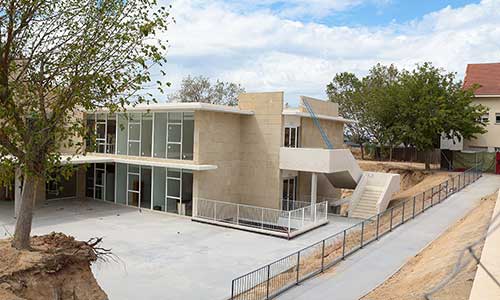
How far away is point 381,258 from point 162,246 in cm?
791

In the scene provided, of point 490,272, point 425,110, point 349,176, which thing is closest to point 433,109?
point 425,110

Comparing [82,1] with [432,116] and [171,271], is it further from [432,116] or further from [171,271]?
[432,116]

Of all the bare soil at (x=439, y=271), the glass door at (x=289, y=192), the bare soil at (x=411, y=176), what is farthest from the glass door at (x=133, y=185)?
the bare soil at (x=439, y=271)

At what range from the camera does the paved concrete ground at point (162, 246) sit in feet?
40.9

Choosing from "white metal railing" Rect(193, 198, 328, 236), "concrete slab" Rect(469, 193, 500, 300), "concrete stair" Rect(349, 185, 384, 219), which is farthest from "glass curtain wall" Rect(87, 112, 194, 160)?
"concrete slab" Rect(469, 193, 500, 300)

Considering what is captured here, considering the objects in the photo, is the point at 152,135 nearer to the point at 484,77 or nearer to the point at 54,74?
the point at 54,74

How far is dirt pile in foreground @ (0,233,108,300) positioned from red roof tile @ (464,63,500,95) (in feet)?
125

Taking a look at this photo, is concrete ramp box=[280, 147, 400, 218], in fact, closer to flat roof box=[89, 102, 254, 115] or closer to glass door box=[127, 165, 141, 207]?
Answer: flat roof box=[89, 102, 254, 115]

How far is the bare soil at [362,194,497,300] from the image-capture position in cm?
880

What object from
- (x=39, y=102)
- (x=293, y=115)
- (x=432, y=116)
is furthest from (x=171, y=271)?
(x=432, y=116)

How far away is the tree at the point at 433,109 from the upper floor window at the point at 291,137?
40.1ft

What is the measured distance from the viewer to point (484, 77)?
40.0 m

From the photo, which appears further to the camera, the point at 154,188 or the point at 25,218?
the point at 154,188

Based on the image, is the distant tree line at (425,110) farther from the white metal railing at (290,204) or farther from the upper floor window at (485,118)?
the white metal railing at (290,204)
